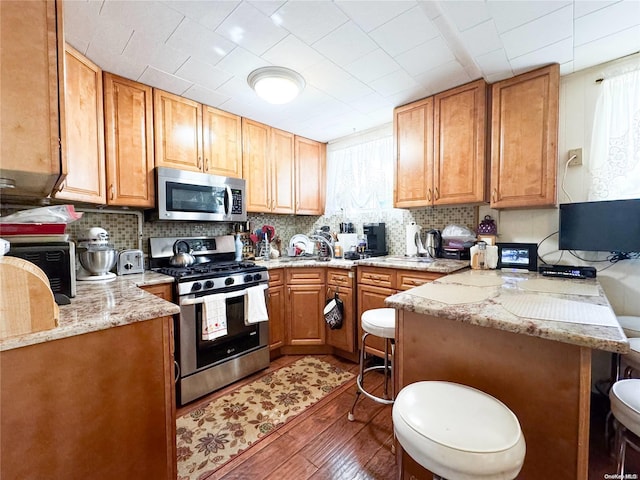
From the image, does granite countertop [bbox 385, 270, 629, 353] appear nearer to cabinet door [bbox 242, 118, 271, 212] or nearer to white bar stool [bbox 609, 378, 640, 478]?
white bar stool [bbox 609, 378, 640, 478]

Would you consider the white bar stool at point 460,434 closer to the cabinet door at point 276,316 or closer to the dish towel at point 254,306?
the dish towel at point 254,306

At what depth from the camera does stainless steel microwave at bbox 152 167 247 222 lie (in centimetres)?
223

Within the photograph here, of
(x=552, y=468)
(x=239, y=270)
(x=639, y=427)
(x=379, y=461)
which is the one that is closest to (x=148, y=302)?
(x=239, y=270)

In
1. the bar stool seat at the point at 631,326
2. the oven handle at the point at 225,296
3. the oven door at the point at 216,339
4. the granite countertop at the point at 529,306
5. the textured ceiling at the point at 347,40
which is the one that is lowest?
the oven door at the point at 216,339

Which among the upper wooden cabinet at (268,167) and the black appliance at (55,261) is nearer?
the black appliance at (55,261)

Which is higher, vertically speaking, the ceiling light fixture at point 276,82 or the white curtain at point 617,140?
the ceiling light fixture at point 276,82

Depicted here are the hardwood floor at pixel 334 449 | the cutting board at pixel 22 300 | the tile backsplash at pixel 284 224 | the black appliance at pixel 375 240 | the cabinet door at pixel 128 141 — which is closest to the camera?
the cutting board at pixel 22 300

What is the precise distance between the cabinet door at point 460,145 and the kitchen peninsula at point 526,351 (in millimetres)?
1139

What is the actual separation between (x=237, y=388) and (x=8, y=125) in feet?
6.76

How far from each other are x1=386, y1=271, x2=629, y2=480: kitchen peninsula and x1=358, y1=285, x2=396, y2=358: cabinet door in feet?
3.39

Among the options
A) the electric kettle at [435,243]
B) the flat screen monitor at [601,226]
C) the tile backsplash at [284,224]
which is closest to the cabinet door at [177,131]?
the tile backsplash at [284,224]

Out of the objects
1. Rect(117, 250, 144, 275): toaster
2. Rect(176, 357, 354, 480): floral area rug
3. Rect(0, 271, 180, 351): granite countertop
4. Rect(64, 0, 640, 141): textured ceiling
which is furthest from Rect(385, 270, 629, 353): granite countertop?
Rect(117, 250, 144, 275): toaster

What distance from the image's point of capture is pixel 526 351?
98 centimetres

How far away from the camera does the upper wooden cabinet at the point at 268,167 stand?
9.34 ft
